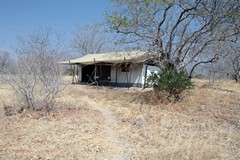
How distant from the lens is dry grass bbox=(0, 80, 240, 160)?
13.0 feet

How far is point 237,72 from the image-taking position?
26.4 m

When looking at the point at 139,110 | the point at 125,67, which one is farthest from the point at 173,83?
the point at 125,67

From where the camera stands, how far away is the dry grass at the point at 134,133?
3.96m

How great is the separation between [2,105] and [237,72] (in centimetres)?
2753

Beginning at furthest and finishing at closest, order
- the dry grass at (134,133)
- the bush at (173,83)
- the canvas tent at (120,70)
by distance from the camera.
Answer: the canvas tent at (120,70)
the bush at (173,83)
the dry grass at (134,133)

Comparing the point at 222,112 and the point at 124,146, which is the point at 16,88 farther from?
the point at 222,112

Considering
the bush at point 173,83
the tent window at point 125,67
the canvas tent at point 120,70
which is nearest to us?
the bush at point 173,83

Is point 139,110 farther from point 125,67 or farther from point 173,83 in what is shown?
point 125,67

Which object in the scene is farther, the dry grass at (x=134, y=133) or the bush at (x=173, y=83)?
the bush at (x=173, y=83)

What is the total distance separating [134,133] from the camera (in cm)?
544

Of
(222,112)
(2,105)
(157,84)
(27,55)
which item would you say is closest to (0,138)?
(27,55)

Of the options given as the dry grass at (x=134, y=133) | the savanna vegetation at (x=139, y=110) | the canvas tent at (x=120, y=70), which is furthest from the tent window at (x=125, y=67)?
the dry grass at (x=134, y=133)

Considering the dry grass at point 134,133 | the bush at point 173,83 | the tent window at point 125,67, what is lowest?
the dry grass at point 134,133

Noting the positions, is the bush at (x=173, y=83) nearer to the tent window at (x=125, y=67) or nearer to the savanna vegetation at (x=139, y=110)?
the savanna vegetation at (x=139, y=110)
